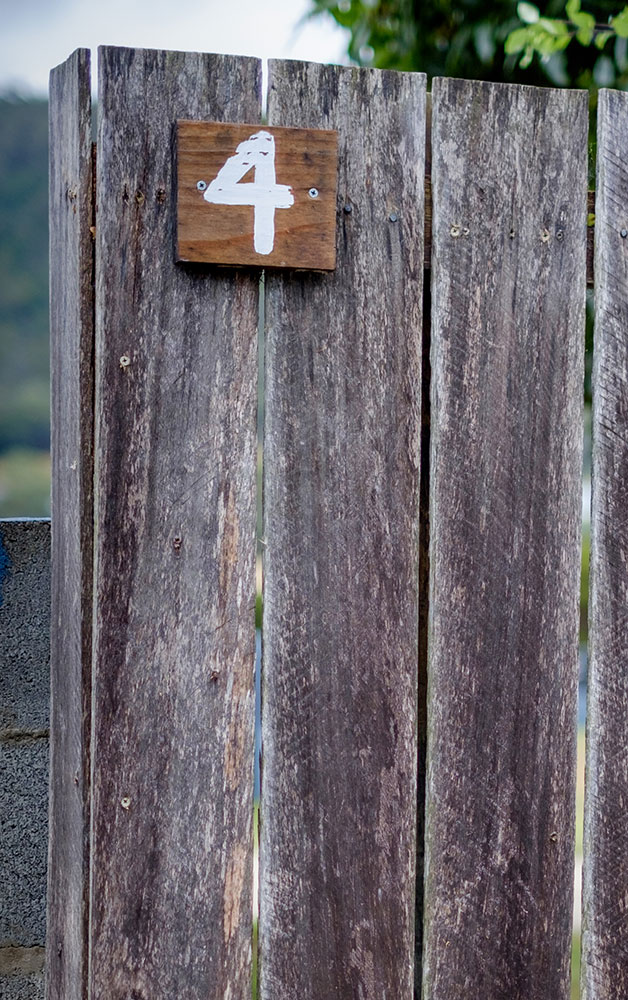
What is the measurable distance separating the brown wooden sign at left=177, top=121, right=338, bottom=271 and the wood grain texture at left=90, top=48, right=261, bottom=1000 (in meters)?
0.03

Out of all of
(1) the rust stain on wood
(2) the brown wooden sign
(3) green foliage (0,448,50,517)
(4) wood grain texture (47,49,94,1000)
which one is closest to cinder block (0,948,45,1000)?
(4) wood grain texture (47,49,94,1000)

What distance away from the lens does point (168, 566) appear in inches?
Answer: 52.3

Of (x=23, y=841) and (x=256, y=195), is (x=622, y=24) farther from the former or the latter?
(x=23, y=841)

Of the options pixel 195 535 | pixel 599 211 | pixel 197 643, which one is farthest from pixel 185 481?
pixel 599 211

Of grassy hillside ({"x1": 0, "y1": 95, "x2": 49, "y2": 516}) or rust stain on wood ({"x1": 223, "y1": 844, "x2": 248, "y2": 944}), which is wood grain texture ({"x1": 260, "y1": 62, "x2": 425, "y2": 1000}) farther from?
grassy hillside ({"x1": 0, "y1": 95, "x2": 49, "y2": 516})

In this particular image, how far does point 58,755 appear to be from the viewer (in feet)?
4.98

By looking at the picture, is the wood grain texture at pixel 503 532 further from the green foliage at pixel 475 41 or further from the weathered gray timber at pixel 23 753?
the green foliage at pixel 475 41

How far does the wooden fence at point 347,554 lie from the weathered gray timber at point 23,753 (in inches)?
8.4

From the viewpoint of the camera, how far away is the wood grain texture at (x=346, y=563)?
4.49 feet

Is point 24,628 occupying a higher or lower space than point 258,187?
lower

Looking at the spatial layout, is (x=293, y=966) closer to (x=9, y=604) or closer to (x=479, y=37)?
(x=9, y=604)

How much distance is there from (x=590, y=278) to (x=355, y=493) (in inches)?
19.8

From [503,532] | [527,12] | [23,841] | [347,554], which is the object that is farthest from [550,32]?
[23,841]

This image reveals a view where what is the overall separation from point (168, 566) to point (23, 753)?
0.60 metres
